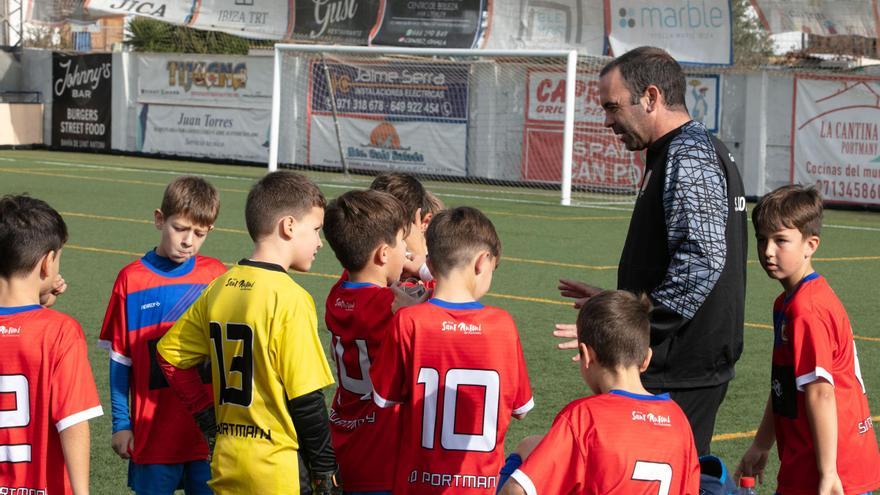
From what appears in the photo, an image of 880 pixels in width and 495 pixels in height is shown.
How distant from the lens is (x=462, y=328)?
3.90 meters

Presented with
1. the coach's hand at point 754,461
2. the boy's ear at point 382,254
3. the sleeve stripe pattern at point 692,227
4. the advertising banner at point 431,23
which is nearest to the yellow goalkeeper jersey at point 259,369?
the boy's ear at point 382,254

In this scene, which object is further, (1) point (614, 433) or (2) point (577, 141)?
(2) point (577, 141)

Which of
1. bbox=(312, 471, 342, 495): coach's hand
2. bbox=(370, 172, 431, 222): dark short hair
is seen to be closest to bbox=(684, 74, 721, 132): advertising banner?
bbox=(370, 172, 431, 222): dark short hair

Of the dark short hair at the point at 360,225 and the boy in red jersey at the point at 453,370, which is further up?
the dark short hair at the point at 360,225

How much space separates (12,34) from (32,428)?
4025 centimetres

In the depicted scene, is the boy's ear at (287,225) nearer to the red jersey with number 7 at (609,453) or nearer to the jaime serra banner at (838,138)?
the red jersey with number 7 at (609,453)

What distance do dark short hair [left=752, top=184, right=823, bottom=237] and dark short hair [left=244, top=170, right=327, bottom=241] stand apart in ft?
5.01

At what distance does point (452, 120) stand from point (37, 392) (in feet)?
75.9

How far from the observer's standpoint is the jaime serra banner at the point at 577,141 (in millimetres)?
23625

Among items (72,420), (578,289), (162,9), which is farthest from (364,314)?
(162,9)

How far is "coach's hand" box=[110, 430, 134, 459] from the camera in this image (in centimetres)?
470

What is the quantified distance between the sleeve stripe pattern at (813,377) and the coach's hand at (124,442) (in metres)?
2.35

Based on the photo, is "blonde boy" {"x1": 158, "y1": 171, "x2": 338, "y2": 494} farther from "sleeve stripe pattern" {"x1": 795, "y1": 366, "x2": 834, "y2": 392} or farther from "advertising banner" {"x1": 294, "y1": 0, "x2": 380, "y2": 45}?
"advertising banner" {"x1": 294, "y1": 0, "x2": 380, "y2": 45}

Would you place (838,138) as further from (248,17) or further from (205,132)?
(205,132)
